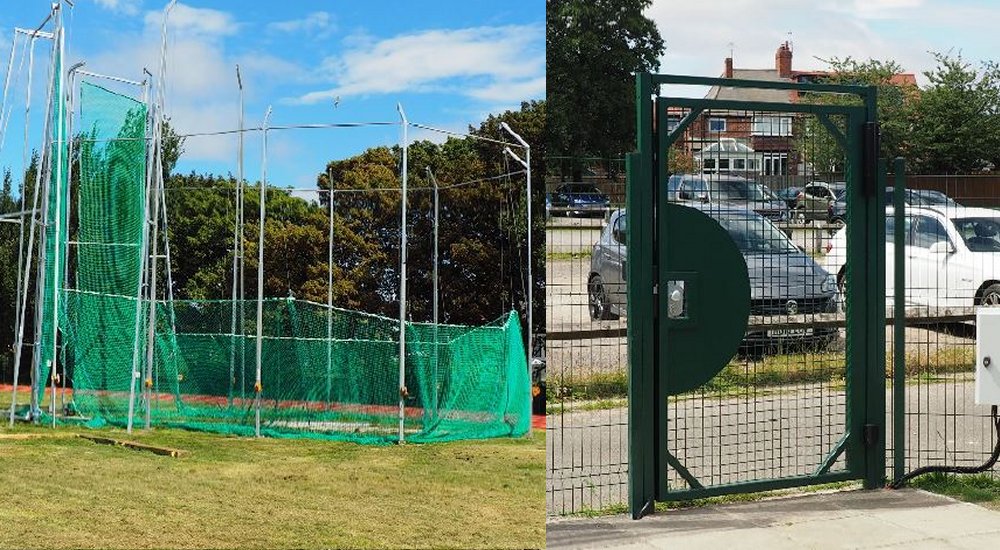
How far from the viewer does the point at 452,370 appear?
5.06m

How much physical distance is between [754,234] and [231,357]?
2865 mm

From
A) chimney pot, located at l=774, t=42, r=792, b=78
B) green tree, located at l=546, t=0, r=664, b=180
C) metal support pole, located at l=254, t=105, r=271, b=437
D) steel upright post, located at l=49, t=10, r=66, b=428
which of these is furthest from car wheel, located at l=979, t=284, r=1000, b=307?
chimney pot, located at l=774, t=42, r=792, b=78

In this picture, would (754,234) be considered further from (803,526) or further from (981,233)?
(981,233)

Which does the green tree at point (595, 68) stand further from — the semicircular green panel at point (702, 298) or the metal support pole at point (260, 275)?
the semicircular green panel at point (702, 298)

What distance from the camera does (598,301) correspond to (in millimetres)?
3762

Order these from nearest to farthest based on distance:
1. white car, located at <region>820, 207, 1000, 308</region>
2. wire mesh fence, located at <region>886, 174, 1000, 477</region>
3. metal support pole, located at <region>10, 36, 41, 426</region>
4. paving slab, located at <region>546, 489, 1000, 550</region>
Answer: paving slab, located at <region>546, 489, 1000, 550</region> → wire mesh fence, located at <region>886, 174, 1000, 477</region> → metal support pole, located at <region>10, 36, 41, 426</region> → white car, located at <region>820, 207, 1000, 308</region>

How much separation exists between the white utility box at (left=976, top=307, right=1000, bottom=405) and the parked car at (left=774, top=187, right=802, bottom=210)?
2.34ft

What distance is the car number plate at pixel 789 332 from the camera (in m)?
3.90

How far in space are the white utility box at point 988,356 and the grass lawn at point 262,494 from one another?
164 cm

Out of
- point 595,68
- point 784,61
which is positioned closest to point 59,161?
point 595,68

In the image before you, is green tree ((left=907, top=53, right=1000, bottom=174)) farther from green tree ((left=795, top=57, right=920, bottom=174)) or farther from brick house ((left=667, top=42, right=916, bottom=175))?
brick house ((left=667, top=42, right=916, bottom=175))

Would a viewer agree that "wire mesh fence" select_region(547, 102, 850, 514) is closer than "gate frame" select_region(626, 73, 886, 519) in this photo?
No

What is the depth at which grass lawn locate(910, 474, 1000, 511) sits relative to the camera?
385 cm

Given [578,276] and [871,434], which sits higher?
[578,276]
